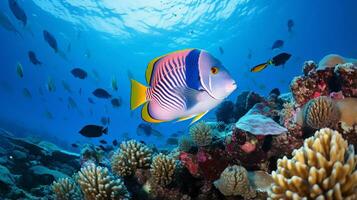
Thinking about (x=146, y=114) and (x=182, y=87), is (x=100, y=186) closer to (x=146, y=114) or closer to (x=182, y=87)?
(x=146, y=114)

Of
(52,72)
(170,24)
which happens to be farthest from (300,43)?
(52,72)

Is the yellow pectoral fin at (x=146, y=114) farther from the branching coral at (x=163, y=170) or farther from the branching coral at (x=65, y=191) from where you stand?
the branching coral at (x=65, y=191)

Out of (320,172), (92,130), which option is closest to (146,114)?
(320,172)

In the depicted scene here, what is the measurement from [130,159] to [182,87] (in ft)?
10.2

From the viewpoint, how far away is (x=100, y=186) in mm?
3920

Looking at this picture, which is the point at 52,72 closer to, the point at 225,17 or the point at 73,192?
the point at 225,17

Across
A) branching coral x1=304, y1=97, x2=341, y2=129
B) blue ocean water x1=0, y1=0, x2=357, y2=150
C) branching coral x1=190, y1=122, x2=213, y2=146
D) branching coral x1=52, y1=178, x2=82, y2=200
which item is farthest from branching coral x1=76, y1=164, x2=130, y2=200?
blue ocean water x1=0, y1=0, x2=357, y2=150

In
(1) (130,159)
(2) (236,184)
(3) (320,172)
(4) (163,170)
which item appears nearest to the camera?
(3) (320,172)

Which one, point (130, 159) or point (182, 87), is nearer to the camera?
point (182, 87)

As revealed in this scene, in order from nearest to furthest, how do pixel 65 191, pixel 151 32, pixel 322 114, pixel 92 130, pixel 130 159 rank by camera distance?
pixel 322 114 < pixel 130 159 < pixel 65 191 < pixel 92 130 < pixel 151 32

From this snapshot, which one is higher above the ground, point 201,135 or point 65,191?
point 201,135

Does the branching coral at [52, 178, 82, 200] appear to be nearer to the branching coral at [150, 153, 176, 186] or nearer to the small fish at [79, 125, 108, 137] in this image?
the branching coral at [150, 153, 176, 186]

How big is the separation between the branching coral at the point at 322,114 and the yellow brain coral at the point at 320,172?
1925mm

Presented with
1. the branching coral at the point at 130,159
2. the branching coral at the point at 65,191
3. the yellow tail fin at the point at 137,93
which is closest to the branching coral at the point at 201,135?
the branching coral at the point at 130,159
